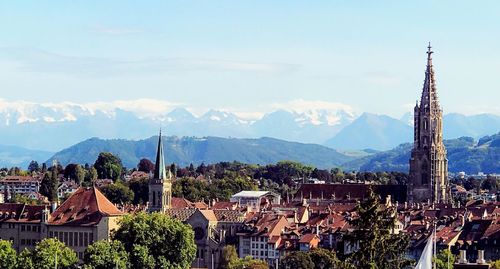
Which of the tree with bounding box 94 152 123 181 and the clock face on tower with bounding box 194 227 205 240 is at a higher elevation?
the tree with bounding box 94 152 123 181

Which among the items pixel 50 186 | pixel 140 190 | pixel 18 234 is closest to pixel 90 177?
pixel 50 186

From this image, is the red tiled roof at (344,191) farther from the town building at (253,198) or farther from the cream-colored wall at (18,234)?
the cream-colored wall at (18,234)

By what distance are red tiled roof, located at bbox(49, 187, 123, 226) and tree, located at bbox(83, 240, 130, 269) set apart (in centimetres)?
1082

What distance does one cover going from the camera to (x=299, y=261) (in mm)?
88375

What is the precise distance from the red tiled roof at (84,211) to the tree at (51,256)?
380 inches

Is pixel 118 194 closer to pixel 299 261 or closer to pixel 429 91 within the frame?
pixel 429 91

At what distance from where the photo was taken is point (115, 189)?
507ft

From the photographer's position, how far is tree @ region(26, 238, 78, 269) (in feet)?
275

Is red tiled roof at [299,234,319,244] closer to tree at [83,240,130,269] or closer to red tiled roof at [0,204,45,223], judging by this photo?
tree at [83,240,130,269]

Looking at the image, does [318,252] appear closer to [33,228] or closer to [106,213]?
[106,213]

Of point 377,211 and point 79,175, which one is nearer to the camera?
point 377,211

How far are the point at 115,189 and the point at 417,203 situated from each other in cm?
3774

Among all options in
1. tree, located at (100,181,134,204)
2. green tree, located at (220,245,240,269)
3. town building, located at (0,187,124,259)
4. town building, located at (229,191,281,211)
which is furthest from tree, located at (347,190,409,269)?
town building, located at (229,191,281,211)

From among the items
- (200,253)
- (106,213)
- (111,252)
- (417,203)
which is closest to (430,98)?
(417,203)
